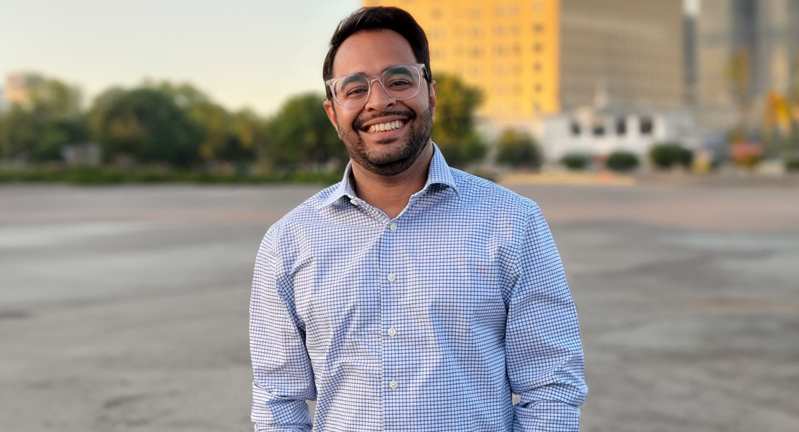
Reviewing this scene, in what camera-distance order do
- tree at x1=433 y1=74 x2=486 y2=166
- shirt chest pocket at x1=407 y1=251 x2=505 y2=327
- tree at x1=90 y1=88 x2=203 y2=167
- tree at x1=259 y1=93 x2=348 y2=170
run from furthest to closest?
tree at x1=90 y1=88 x2=203 y2=167, tree at x1=433 y1=74 x2=486 y2=166, tree at x1=259 y1=93 x2=348 y2=170, shirt chest pocket at x1=407 y1=251 x2=505 y2=327

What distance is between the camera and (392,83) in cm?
249

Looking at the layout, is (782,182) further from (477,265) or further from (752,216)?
(477,265)

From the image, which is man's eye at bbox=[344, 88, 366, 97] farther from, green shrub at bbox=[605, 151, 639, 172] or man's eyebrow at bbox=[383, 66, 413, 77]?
green shrub at bbox=[605, 151, 639, 172]

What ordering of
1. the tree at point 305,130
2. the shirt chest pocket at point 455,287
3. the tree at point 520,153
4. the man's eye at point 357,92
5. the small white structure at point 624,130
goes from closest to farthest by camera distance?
the shirt chest pocket at point 455,287
the man's eye at point 357,92
the tree at point 305,130
the tree at point 520,153
the small white structure at point 624,130

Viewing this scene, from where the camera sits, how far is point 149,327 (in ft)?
32.1

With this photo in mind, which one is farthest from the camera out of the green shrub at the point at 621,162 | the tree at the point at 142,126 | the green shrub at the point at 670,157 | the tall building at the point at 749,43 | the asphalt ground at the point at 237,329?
the tall building at the point at 749,43

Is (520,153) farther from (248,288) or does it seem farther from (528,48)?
(248,288)

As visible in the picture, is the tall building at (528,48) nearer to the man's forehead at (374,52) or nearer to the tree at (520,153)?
the tree at (520,153)

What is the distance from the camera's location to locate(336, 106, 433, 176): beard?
2.47 meters

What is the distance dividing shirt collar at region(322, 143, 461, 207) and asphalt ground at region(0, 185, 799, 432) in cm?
389

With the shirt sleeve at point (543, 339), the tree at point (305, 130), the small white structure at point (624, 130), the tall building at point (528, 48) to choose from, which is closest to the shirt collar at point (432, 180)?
the shirt sleeve at point (543, 339)

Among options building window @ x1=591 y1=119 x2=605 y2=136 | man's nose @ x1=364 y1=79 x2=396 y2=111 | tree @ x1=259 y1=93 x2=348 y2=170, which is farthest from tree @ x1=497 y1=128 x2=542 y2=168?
man's nose @ x1=364 y1=79 x2=396 y2=111

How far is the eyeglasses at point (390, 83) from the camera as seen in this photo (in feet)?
8.13

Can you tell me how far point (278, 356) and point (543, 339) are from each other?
75cm
